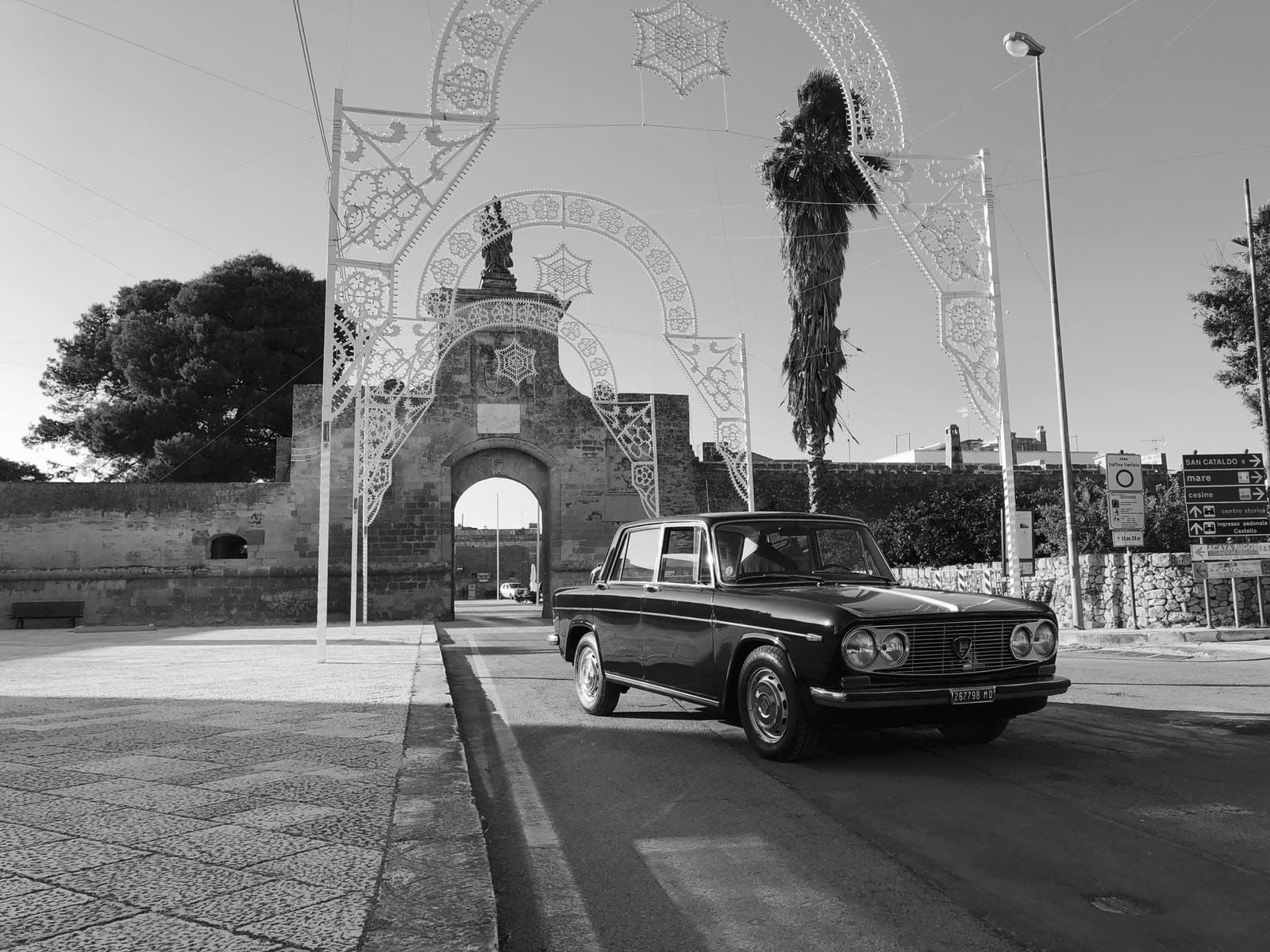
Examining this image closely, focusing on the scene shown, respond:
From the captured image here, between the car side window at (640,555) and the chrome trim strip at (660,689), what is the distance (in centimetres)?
68

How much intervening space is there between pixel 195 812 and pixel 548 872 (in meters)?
1.34

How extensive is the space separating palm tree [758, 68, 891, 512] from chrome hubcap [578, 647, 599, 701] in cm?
1555

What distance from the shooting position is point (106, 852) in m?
2.93

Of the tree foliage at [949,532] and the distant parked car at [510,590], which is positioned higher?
the tree foliage at [949,532]

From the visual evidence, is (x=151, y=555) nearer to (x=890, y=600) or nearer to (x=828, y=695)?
(x=890, y=600)

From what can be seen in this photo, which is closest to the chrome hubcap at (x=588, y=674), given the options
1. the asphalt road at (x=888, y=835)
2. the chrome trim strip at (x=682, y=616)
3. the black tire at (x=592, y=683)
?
the black tire at (x=592, y=683)

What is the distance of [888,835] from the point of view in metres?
3.69

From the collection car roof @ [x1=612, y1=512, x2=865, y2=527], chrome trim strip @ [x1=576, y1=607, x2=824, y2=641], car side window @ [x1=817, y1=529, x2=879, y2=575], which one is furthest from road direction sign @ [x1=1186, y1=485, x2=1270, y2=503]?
chrome trim strip @ [x1=576, y1=607, x2=824, y2=641]

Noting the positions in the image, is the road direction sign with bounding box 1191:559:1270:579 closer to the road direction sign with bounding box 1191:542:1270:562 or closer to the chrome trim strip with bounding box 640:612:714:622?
the road direction sign with bounding box 1191:542:1270:562

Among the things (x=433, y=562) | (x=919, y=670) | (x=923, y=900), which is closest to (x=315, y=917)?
(x=923, y=900)

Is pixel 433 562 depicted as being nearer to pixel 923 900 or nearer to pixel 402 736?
pixel 402 736

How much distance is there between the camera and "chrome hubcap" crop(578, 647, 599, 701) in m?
6.88

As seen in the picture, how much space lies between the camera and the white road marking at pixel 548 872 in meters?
2.74

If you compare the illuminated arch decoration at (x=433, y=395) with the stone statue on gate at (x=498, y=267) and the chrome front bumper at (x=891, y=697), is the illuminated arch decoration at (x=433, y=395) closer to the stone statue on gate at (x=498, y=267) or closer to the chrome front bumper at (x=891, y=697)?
the stone statue on gate at (x=498, y=267)
